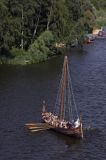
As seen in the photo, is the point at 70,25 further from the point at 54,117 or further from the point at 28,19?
the point at 54,117

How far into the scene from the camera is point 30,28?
138 meters

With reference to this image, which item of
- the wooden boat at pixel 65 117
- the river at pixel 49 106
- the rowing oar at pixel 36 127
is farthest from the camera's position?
the rowing oar at pixel 36 127

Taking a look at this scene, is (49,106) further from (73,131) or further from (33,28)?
(33,28)

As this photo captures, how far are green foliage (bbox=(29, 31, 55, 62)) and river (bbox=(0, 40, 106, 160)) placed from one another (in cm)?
226

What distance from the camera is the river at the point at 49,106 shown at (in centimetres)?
7019

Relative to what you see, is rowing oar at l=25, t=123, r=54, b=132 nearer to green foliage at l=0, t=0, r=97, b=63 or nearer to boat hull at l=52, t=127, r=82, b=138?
boat hull at l=52, t=127, r=82, b=138

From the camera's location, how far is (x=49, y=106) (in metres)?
89.7

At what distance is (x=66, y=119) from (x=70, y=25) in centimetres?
7522

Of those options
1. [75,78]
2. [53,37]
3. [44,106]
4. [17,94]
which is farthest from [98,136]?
[53,37]

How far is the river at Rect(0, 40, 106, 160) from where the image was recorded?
230 ft

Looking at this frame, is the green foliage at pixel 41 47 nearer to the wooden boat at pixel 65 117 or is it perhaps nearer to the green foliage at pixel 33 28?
the green foliage at pixel 33 28

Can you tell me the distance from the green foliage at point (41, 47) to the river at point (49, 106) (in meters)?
2.26

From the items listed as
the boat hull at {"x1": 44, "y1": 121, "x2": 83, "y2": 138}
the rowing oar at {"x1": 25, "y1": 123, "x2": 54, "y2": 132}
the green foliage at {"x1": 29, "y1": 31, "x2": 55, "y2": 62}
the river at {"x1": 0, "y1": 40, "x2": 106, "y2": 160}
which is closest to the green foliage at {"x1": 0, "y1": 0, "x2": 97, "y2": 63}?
the green foliage at {"x1": 29, "y1": 31, "x2": 55, "y2": 62}

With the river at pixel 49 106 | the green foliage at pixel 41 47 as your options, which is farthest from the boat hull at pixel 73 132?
the green foliage at pixel 41 47
